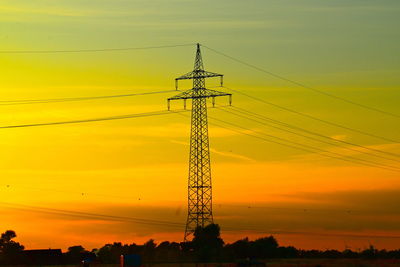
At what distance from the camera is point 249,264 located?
512 ft

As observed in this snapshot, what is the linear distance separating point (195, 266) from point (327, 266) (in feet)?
89.2

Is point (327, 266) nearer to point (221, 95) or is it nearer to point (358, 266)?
point (358, 266)

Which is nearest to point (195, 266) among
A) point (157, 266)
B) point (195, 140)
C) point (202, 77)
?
point (157, 266)

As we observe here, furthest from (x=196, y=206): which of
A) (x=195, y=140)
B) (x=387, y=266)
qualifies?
(x=387, y=266)

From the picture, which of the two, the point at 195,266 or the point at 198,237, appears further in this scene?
the point at 198,237

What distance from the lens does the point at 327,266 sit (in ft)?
468

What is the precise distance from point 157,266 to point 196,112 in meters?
30.1

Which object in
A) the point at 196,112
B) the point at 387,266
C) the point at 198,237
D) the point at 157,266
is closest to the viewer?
the point at 387,266

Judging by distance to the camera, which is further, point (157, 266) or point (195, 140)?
point (157, 266)

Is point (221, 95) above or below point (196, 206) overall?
above

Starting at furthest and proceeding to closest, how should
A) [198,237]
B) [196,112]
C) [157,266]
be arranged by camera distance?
[198,237], [157,266], [196,112]

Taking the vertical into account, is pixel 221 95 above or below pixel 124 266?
above

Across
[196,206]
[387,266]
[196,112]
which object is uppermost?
[196,112]

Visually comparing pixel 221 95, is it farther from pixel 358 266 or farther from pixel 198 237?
pixel 198 237
